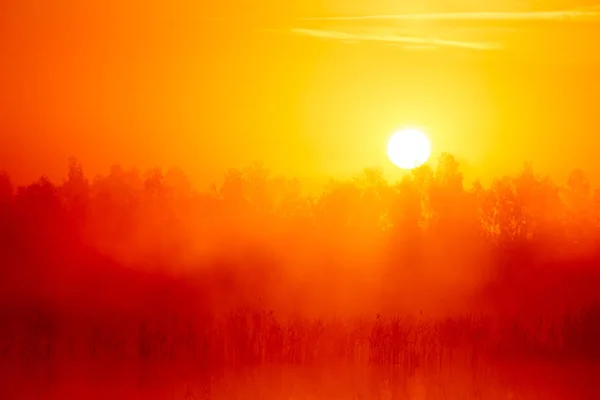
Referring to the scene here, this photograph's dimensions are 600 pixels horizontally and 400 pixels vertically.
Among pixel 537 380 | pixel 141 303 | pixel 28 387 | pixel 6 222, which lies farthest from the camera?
pixel 6 222

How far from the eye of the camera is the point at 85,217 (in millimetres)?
23250

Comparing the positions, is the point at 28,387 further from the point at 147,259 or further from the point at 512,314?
the point at 512,314

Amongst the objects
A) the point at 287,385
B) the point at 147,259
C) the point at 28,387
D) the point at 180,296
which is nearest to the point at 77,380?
the point at 28,387

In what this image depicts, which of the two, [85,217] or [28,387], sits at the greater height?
[85,217]

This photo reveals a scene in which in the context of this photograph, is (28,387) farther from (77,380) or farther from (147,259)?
(147,259)

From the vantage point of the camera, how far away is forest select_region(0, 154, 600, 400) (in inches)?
629

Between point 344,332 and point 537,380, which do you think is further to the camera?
point 344,332

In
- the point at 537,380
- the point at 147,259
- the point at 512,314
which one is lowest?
the point at 537,380

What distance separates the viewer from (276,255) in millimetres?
22719

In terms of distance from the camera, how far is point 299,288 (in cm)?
2092

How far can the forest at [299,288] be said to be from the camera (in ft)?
52.4

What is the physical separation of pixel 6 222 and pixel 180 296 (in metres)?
4.74

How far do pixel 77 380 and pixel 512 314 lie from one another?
8.87 metres

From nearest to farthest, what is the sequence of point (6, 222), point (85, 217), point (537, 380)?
point (537, 380), point (6, 222), point (85, 217)
